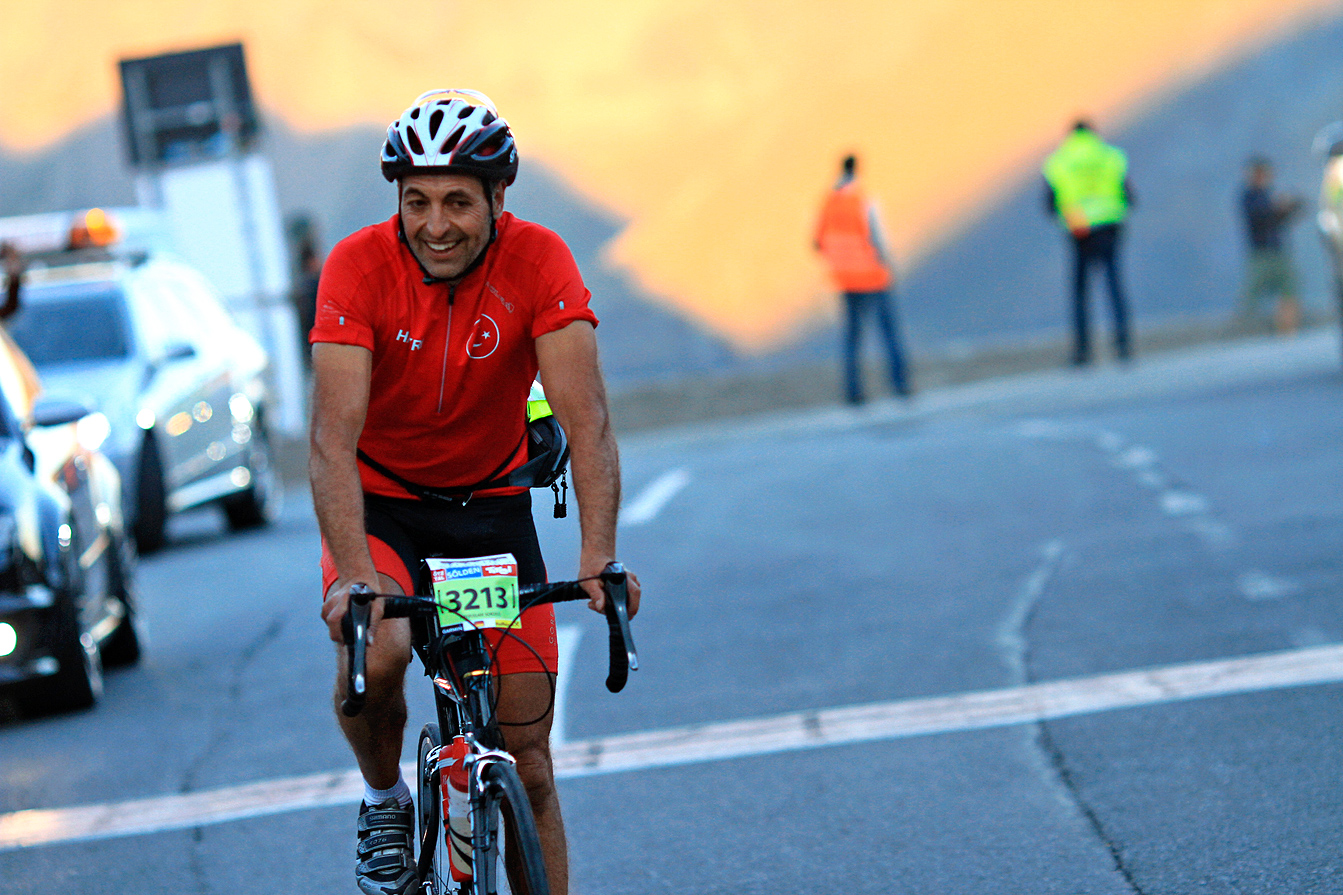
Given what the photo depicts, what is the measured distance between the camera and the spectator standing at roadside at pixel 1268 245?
26.8m

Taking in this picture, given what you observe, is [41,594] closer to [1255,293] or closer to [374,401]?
[374,401]

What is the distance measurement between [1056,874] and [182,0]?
3300 centimetres

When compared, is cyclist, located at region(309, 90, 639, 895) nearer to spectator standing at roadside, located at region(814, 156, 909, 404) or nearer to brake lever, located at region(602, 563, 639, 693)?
brake lever, located at region(602, 563, 639, 693)

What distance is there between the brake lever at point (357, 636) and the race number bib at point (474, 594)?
16 centimetres

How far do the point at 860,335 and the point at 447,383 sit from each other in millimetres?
15733

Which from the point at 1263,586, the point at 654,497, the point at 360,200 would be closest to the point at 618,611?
the point at 1263,586

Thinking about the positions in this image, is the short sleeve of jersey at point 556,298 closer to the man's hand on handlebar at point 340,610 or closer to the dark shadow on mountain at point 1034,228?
the man's hand on handlebar at point 340,610

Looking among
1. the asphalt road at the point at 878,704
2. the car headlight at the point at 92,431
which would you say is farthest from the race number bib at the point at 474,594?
the car headlight at the point at 92,431

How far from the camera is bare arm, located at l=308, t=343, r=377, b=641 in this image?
4.40m

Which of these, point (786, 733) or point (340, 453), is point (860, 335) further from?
point (340, 453)

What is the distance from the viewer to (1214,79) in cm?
3272

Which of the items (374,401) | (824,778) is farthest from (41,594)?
(374,401)

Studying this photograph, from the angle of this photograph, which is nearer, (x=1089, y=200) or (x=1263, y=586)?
(x=1263, y=586)

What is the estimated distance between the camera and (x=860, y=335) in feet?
66.3
